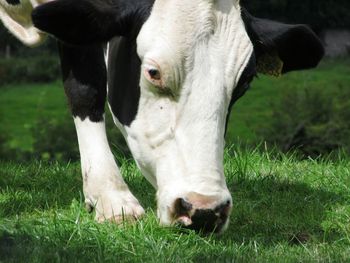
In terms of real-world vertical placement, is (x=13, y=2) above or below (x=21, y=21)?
above

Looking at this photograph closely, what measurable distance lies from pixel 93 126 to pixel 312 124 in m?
9.73

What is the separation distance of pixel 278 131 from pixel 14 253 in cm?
1086

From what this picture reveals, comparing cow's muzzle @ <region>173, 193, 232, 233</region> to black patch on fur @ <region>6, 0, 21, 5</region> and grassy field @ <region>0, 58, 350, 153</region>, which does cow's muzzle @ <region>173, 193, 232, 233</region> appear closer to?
black patch on fur @ <region>6, 0, 21, 5</region>

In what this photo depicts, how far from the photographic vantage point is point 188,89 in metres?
4.79

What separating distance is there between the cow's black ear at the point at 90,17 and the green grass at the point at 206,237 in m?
0.96

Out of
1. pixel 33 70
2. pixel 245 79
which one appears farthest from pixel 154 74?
pixel 33 70

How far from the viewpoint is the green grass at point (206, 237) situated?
4672 mm

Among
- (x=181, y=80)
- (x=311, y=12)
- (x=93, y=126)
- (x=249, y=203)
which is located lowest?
(x=311, y=12)

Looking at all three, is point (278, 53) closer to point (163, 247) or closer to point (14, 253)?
point (163, 247)

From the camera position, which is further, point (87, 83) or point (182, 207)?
point (87, 83)

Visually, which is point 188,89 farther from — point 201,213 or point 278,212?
point 278,212

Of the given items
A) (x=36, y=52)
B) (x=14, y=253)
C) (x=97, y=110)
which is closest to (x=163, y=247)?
(x=14, y=253)

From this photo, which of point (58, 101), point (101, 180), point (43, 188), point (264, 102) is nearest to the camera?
point (101, 180)

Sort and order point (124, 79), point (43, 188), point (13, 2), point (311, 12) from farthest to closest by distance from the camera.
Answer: point (311, 12), point (43, 188), point (13, 2), point (124, 79)
